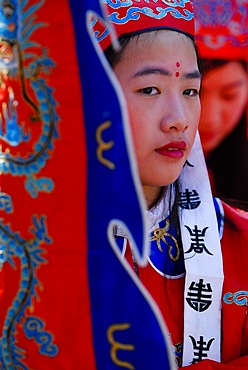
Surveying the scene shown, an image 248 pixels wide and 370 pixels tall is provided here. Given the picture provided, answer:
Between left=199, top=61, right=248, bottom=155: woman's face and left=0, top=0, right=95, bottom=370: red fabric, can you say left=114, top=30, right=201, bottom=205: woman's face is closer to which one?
left=0, top=0, right=95, bottom=370: red fabric

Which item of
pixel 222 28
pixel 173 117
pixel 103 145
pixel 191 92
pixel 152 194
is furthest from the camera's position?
pixel 222 28

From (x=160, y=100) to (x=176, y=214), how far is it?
342 mm

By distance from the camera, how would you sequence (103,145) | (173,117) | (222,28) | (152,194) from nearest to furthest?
1. (103,145)
2. (173,117)
3. (152,194)
4. (222,28)

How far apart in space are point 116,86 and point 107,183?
0.55ft

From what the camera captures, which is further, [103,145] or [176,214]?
[176,214]

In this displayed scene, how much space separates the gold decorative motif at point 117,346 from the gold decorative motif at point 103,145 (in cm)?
29

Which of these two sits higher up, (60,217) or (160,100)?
(160,100)

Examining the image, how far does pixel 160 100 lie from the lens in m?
1.77

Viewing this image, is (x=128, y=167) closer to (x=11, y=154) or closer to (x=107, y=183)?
(x=107, y=183)

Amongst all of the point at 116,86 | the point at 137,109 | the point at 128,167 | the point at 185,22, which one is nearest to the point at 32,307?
the point at 128,167

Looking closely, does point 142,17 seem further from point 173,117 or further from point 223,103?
point 223,103

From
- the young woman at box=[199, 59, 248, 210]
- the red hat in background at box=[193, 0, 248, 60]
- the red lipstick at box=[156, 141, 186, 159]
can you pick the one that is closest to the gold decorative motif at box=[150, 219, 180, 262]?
the red lipstick at box=[156, 141, 186, 159]

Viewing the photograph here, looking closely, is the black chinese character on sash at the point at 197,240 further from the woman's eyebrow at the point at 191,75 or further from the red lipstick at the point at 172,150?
the woman's eyebrow at the point at 191,75

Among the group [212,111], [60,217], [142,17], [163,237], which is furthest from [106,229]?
[212,111]
